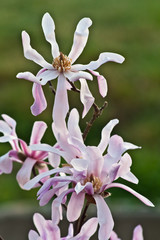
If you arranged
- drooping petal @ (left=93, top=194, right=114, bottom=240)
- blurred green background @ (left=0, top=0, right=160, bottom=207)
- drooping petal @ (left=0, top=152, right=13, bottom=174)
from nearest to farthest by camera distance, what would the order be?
drooping petal @ (left=93, top=194, right=114, bottom=240), drooping petal @ (left=0, top=152, right=13, bottom=174), blurred green background @ (left=0, top=0, right=160, bottom=207)

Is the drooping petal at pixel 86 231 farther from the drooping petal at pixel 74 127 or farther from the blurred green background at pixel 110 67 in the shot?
the blurred green background at pixel 110 67

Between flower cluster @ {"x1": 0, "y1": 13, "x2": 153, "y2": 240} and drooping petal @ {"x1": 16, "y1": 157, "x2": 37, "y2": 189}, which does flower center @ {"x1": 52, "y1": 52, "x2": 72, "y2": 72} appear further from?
drooping petal @ {"x1": 16, "y1": 157, "x2": 37, "y2": 189}

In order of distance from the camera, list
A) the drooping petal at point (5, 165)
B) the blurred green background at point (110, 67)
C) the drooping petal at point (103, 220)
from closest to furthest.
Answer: the drooping petal at point (103, 220) < the drooping petal at point (5, 165) < the blurred green background at point (110, 67)

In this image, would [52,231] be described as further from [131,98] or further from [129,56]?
[129,56]

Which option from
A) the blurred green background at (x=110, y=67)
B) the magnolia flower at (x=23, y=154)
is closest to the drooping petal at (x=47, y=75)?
the magnolia flower at (x=23, y=154)

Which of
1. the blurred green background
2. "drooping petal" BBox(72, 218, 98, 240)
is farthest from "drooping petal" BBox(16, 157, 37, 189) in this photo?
the blurred green background

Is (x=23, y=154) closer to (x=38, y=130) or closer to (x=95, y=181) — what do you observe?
(x=38, y=130)

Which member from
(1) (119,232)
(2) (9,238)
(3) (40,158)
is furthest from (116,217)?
(3) (40,158)
